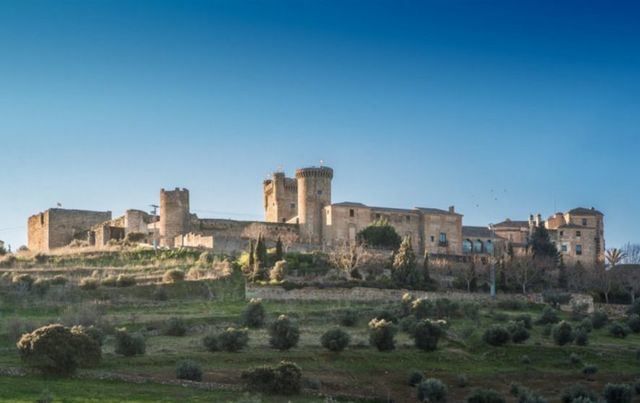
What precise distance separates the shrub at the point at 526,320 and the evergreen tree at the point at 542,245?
24.4m

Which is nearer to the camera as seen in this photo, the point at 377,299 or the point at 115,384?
the point at 115,384

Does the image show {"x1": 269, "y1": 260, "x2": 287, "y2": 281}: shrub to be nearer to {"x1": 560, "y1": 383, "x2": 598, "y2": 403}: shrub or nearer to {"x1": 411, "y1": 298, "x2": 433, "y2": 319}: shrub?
{"x1": 411, "y1": 298, "x2": 433, "y2": 319}: shrub

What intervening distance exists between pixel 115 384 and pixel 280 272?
81.4ft

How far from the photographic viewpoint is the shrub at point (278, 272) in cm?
5487

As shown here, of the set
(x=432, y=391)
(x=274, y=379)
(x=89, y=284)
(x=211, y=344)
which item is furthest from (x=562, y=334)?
(x=89, y=284)

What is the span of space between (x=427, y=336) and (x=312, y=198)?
32972mm

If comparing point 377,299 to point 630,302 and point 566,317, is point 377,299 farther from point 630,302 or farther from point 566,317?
point 630,302

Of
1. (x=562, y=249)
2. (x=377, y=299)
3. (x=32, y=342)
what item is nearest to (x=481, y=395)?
(x=32, y=342)

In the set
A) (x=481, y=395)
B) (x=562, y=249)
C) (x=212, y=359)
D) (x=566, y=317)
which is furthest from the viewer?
(x=562, y=249)

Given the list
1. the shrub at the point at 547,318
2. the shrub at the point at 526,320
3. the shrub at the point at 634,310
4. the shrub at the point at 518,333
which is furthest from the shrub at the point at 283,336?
the shrub at the point at 634,310

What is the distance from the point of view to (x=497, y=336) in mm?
44281

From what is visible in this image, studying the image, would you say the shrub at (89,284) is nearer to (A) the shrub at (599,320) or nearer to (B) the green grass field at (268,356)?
(B) the green grass field at (268,356)

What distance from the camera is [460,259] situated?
7288 cm

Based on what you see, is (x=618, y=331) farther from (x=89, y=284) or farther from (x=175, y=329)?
(x=89, y=284)
